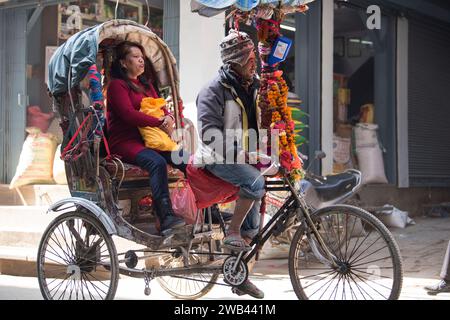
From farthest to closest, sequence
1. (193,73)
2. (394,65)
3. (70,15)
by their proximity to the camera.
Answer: (394,65) → (70,15) → (193,73)

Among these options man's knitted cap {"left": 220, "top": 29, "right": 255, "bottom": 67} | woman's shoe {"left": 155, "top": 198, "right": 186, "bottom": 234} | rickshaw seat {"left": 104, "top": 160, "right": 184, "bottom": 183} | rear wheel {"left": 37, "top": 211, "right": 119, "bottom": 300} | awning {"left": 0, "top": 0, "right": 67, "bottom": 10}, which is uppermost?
awning {"left": 0, "top": 0, "right": 67, "bottom": 10}

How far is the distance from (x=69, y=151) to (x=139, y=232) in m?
0.82

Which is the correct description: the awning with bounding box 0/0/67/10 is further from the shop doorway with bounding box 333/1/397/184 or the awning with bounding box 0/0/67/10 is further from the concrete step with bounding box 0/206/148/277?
the shop doorway with bounding box 333/1/397/184

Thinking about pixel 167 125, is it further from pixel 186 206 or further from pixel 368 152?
pixel 368 152

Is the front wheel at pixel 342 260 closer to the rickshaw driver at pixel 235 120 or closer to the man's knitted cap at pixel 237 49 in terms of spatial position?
the rickshaw driver at pixel 235 120

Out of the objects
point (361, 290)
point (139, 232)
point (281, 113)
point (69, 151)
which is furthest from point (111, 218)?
point (361, 290)

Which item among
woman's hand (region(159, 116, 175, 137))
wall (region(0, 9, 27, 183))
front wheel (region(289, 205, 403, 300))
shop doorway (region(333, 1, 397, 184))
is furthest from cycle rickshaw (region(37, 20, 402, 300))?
shop doorway (region(333, 1, 397, 184))

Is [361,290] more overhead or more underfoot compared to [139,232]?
more underfoot

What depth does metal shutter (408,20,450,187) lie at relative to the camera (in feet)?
39.5

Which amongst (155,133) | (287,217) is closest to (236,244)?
(287,217)

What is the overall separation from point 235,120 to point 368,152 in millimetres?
6363

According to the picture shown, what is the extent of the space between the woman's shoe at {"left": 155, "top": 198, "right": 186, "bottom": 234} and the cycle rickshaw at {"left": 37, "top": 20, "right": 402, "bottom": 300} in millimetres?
95

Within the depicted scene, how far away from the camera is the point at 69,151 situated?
210 inches

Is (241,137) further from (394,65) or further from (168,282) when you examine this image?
(394,65)
